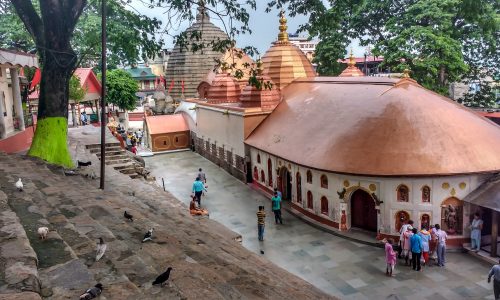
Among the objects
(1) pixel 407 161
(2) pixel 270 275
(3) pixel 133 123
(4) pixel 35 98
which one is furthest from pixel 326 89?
(3) pixel 133 123

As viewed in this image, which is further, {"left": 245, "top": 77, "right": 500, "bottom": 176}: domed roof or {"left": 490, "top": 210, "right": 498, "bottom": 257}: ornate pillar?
{"left": 245, "top": 77, "right": 500, "bottom": 176}: domed roof

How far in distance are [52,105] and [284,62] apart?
17792 millimetres

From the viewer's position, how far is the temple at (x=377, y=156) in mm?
14578

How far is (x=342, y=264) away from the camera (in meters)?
13.6

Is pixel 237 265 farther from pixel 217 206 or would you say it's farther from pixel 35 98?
pixel 35 98

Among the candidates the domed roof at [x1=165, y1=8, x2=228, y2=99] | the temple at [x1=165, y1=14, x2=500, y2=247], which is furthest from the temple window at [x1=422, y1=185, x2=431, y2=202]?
the domed roof at [x1=165, y1=8, x2=228, y2=99]

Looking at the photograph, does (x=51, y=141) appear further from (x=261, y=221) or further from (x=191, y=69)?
(x=191, y=69)

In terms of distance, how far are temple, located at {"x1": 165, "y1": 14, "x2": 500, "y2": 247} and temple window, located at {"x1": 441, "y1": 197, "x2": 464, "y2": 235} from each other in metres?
0.03

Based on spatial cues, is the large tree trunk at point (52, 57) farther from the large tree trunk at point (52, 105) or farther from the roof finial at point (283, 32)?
the roof finial at point (283, 32)

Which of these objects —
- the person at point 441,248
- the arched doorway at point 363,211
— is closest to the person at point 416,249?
the person at point 441,248

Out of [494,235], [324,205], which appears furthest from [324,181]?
[494,235]

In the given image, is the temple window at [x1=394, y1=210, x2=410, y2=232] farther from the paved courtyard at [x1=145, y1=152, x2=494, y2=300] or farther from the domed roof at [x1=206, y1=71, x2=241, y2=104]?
the domed roof at [x1=206, y1=71, x2=241, y2=104]

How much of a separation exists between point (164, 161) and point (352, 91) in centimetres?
1609

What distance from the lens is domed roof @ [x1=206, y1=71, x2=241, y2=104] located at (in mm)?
30391
